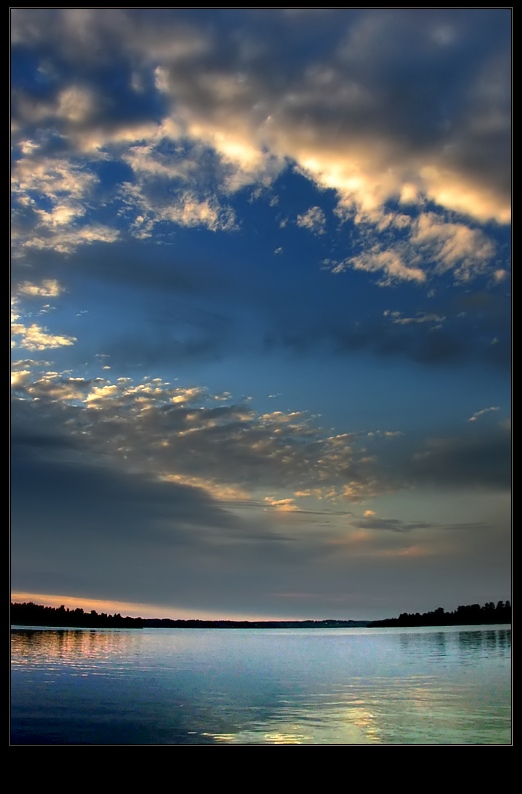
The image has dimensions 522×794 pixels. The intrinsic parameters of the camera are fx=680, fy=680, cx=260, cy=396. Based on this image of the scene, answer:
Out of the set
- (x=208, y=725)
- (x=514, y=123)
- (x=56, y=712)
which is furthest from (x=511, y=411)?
(x=56, y=712)

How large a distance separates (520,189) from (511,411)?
4.16 ft

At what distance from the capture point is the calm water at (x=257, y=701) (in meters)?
10.0

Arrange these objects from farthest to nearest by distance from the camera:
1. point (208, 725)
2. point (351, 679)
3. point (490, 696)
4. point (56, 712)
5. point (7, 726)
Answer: point (351, 679) < point (490, 696) < point (56, 712) < point (208, 725) < point (7, 726)

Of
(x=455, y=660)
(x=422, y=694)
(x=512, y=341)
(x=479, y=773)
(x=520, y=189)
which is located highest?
(x=520, y=189)

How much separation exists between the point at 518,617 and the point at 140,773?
226 cm

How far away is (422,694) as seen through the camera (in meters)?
14.6

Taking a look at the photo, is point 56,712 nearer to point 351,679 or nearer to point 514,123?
point 351,679

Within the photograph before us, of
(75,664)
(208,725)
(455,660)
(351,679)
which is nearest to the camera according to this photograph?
(208,725)

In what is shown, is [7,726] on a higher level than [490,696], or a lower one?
higher

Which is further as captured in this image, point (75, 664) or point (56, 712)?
point (75, 664)

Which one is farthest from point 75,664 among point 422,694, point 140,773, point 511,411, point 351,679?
point 511,411

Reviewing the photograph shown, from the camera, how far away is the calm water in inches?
395

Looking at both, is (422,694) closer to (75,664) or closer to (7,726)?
(75,664)

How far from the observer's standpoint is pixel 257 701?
44.8 ft
